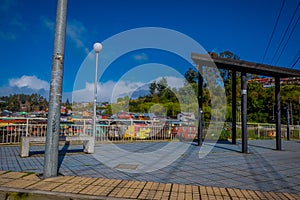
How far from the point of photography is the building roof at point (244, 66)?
7600 millimetres

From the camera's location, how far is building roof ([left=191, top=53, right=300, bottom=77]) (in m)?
7.60

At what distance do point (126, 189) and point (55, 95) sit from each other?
2.19m

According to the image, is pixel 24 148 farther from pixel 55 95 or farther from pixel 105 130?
pixel 105 130

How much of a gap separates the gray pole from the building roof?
4680mm

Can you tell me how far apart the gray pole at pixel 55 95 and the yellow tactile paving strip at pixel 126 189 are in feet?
1.02

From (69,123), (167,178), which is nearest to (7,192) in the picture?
(167,178)

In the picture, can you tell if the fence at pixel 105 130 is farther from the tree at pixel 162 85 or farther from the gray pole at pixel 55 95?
the tree at pixel 162 85

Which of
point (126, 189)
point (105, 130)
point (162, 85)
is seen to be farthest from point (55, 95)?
point (162, 85)

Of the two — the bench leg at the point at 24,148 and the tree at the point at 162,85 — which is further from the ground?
the tree at the point at 162,85

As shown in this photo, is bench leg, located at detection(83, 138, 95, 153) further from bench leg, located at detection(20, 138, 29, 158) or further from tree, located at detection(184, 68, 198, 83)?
tree, located at detection(184, 68, 198, 83)

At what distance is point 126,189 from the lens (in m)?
3.41

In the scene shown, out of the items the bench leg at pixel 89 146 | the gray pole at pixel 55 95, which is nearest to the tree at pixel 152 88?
the bench leg at pixel 89 146

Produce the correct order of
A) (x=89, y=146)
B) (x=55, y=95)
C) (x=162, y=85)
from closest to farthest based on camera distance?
1. (x=55, y=95)
2. (x=89, y=146)
3. (x=162, y=85)

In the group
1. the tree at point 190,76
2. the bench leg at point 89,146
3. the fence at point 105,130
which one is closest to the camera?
the bench leg at point 89,146
